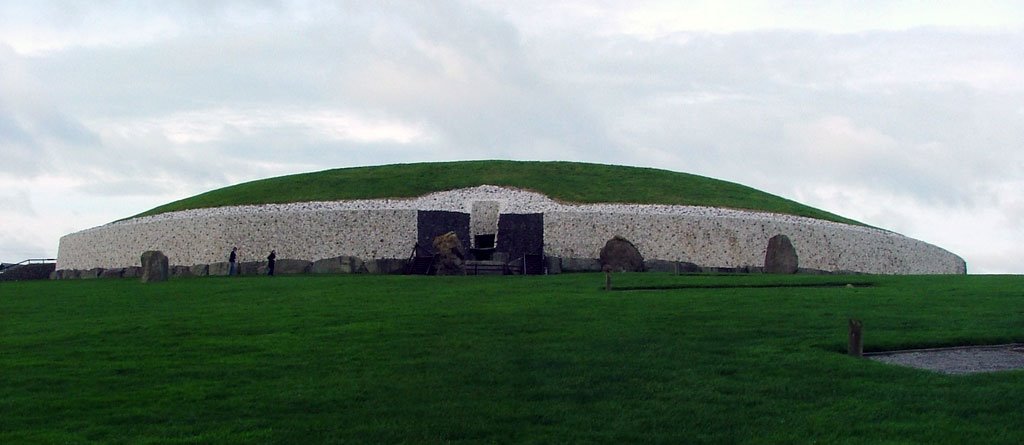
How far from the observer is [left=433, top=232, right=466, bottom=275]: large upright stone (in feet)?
121

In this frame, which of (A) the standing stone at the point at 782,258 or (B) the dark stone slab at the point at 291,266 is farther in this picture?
(B) the dark stone slab at the point at 291,266

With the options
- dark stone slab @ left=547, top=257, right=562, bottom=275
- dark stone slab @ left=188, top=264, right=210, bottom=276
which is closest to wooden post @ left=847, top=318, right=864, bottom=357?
dark stone slab @ left=547, top=257, right=562, bottom=275

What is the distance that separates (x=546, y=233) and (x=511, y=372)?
27.2 meters

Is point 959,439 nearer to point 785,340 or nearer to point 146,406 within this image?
point 785,340

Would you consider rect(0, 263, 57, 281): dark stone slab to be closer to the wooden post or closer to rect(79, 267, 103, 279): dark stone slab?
rect(79, 267, 103, 279): dark stone slab

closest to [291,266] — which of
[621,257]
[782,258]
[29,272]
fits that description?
[621,257]

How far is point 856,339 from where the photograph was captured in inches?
644

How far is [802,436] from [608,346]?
547 cm

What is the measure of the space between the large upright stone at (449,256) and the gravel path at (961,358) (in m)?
21.1

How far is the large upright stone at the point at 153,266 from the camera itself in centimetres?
3547

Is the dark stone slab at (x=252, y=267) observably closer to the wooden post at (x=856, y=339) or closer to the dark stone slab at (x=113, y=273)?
the dark stone slab at (x=113, y=273)

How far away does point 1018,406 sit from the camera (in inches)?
523

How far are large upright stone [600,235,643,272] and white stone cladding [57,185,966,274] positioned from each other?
3.38 metres

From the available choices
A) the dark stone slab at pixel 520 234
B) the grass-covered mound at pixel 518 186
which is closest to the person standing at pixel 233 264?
the grass-covered mound at pixel 518 186
